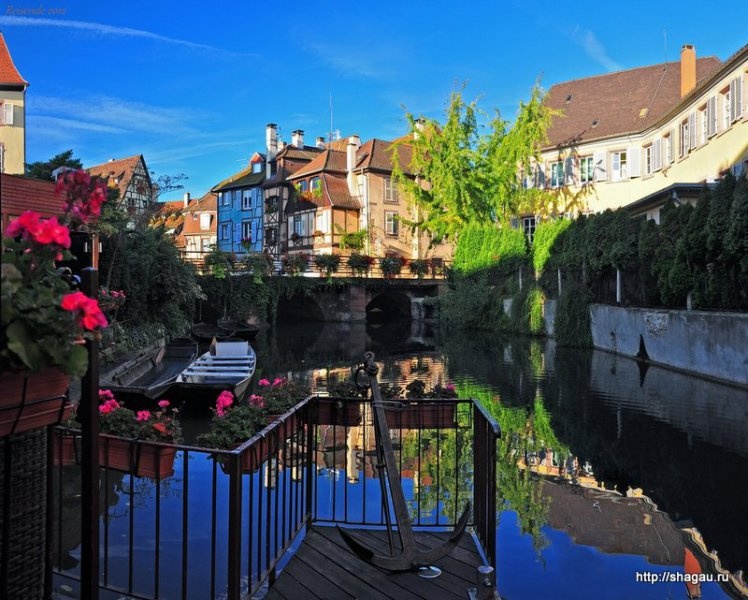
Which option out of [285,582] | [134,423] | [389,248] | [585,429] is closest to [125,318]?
[585,429]

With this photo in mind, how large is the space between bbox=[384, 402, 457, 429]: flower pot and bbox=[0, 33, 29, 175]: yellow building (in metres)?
32.1

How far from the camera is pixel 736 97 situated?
2425 cm

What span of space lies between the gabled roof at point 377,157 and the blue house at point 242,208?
405 inches

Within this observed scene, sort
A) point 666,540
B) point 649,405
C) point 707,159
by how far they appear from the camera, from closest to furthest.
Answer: point 666,540
point 649,405
point 707,159

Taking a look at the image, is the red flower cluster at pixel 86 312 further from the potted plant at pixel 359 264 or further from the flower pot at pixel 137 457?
the potted plant at pixel 359 264

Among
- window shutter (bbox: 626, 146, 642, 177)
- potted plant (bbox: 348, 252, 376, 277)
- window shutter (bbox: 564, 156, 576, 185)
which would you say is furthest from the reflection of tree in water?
potted plant (bbox: 348, 252, 376, 277)

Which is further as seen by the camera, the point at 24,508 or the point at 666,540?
the point at 666,540

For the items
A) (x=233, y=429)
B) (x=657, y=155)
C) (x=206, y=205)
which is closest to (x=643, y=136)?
(x=657, y=155)

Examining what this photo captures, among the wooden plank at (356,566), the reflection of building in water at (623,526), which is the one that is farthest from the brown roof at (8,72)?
the wooden plank at (356,566)

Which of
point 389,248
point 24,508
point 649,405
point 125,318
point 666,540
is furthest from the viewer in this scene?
point 389,248

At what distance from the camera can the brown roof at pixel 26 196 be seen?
8.83 ft

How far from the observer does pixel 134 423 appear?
17.0 ft

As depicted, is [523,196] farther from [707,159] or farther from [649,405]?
[649,405]

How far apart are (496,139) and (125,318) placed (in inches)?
1145
